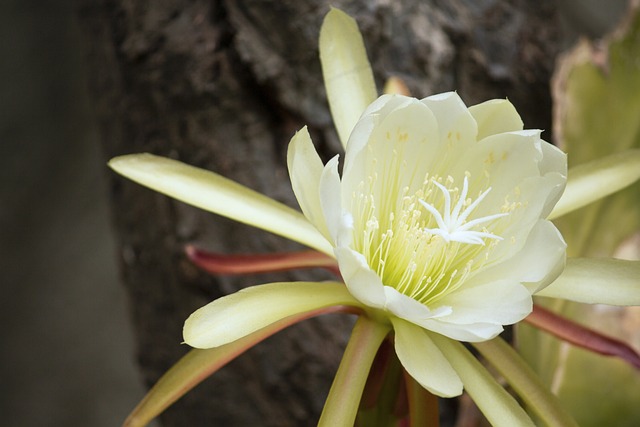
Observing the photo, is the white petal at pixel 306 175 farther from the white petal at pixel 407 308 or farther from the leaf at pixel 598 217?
the leaf at pixel 598 217

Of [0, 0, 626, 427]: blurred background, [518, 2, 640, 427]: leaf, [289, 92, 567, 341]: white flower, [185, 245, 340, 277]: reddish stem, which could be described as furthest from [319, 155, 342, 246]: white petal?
[0, 0, 626, 427]: blurred background

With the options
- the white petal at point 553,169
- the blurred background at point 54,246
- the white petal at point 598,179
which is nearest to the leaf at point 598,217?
the white petal at point 598,179

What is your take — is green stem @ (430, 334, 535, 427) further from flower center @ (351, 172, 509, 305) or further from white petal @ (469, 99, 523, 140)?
white petal @ (469, 99, 523, 140)

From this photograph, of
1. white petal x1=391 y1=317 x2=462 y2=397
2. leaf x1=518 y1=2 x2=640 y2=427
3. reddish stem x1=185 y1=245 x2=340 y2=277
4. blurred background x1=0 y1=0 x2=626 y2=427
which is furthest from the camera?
blurred background x1=0 y1=0 x2=626 y2=427

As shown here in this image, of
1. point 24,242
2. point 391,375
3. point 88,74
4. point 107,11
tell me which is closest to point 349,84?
point 391,375

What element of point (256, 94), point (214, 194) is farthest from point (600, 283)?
point (256, 94)

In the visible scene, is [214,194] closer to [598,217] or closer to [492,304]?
[492,304]
